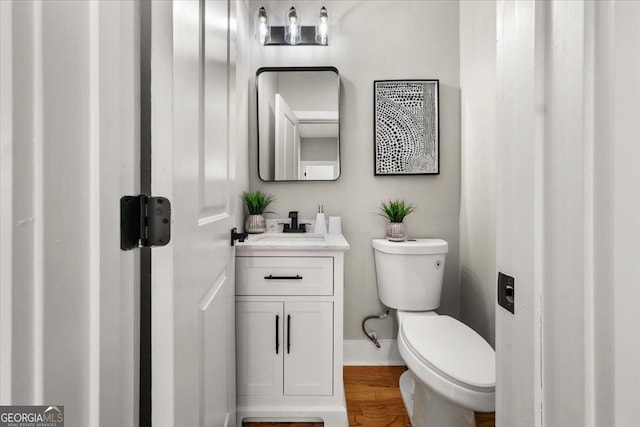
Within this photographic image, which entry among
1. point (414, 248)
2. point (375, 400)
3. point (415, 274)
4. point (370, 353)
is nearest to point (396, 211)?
point (414, 248)

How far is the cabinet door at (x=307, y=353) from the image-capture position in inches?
54.3

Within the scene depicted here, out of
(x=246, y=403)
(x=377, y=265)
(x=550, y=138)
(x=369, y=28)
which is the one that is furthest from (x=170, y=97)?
(x=369, y=28)

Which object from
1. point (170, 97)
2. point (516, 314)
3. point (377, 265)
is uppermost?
point (170, 97)

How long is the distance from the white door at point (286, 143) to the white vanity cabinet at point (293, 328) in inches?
26.3

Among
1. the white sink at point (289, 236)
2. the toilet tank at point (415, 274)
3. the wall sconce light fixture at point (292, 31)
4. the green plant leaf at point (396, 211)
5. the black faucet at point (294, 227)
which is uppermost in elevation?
the wall sconce light fixture at point (292, 31)

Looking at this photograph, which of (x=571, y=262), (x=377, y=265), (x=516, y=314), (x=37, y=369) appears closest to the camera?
(x=37, y=369)

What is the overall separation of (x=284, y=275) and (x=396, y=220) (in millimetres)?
806

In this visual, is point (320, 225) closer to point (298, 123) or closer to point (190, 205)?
point (298, 123)

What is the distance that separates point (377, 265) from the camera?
1.84 metres

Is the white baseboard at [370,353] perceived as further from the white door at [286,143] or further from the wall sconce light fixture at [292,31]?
the wall sconce light fixture at [292,31]

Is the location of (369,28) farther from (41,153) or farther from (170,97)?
(41,153)

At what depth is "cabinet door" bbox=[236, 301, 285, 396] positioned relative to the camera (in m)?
1.37

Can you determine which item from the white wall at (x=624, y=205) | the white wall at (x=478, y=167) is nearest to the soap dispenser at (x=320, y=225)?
the white wall at (x=478, y=167)

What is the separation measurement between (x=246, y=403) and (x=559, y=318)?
1318mm
